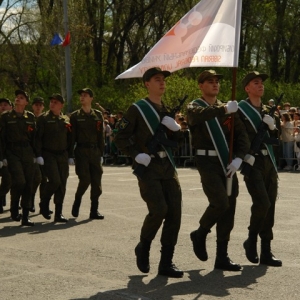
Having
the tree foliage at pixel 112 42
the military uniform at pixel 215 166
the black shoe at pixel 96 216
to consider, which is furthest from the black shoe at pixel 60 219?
the tree foliage at pixel 112 42

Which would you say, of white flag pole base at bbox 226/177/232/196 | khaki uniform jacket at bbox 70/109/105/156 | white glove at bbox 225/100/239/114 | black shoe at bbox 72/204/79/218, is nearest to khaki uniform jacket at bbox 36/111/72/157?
khaki uniform jacket at bbox 70/109/105/156

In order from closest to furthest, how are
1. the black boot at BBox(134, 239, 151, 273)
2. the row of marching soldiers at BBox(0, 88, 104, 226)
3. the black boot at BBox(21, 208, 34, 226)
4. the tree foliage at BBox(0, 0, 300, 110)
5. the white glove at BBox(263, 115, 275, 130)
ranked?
the black boot at BBox(134, 239, 151, 273)
the white glove at BBox(263, 115, 275, 130)
the black boot at BBox(21, 208, 34, 226)
the row of marching soldiers at BBox(0, 88, 104, 226)
the tree foliage at BBox(0, 0, 300, 110)

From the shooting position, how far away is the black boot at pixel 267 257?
919cm

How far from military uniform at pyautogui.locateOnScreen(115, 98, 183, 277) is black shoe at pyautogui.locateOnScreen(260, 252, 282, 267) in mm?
1023

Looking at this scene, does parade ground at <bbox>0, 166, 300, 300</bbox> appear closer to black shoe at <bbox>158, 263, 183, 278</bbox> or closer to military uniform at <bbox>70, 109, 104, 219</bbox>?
black shoe at <bbox>158, 263, 183, 278</bbox>

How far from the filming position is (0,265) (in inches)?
369

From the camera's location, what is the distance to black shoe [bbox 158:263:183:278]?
862 cm

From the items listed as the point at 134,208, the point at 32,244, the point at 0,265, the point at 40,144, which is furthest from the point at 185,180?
the point at 0,265

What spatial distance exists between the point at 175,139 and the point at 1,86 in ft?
127

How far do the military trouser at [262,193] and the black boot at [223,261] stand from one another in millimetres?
440

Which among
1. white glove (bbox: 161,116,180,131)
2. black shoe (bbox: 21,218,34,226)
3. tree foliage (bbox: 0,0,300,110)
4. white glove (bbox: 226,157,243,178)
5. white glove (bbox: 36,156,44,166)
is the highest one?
tree foliage (bbox: 0,0,300,110)

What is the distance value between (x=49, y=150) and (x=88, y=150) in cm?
59

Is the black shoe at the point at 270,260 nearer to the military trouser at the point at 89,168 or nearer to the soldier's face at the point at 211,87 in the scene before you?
the soldier's face at the point at 211,87

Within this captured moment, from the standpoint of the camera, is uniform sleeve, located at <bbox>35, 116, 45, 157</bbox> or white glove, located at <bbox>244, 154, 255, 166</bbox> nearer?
white glove, located at <bbox>244, 154, 255, 166</bbox>
